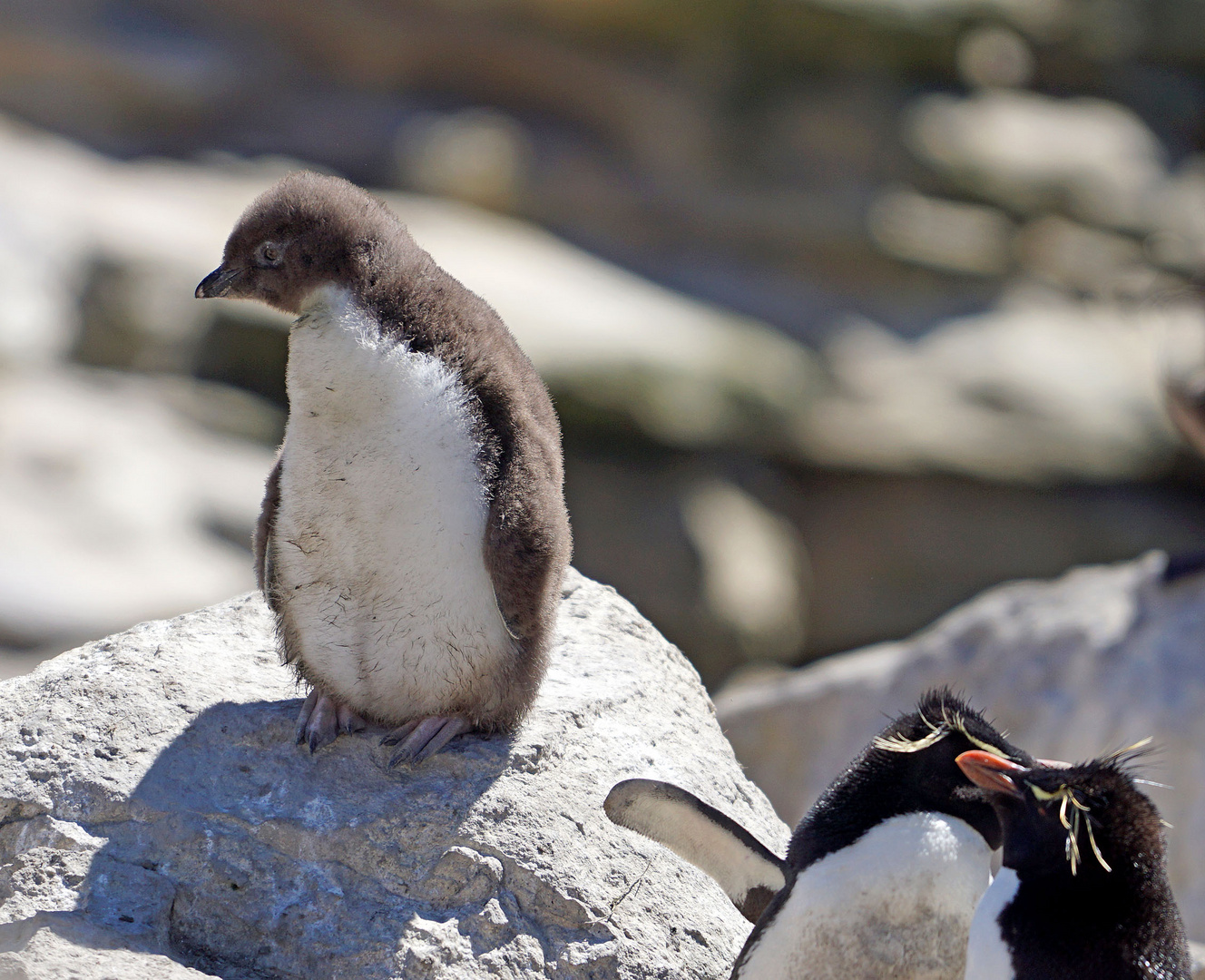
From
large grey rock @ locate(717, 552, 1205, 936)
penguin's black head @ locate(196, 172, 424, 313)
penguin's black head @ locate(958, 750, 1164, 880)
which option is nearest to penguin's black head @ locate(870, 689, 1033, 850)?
penguin's black head @ locate(958, 750, 1164, 880)

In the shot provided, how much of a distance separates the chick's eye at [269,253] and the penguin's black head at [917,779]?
1.40 metres

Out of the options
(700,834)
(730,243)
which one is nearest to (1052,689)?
(700,834)

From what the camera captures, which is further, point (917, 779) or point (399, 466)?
point (399, 466)

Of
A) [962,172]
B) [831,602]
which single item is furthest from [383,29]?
[831,602]

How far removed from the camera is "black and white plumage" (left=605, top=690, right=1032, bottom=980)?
229 cm

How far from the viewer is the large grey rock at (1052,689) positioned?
4941 millimetres

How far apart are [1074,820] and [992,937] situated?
24cm

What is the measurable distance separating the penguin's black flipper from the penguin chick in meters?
0.51

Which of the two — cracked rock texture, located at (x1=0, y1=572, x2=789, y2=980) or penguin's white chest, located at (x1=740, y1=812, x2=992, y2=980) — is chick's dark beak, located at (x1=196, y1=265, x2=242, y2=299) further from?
penguin's white chest, located at (x1=740, y1=812, x2=992, y2=980)

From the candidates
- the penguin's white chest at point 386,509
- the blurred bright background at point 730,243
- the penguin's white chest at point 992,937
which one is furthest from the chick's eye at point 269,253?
the blurred bright background at point 730,243

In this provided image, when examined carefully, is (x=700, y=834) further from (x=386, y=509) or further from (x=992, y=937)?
(x=386, y=509)

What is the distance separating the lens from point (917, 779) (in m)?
2.33

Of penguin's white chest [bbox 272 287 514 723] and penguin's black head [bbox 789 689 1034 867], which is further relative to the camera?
penguin's white chest [bbox 272 287 514 723]

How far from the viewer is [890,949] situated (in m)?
2.31
